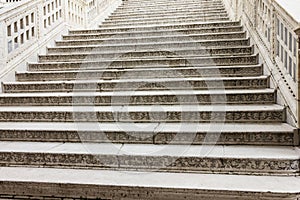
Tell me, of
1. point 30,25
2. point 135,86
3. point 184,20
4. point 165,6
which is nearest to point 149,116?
point 135,86

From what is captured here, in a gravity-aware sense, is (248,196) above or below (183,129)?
below

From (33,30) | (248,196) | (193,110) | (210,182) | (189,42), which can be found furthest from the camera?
(33,30)

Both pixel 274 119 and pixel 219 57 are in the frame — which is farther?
pixel 219 57

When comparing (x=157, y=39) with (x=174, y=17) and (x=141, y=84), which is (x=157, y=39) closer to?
(x=141, y=84)

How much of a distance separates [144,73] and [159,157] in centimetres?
151

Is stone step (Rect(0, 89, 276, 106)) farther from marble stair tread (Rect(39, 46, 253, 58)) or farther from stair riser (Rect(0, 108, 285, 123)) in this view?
marble stair tread (Rect(39, 46, 253, 58))

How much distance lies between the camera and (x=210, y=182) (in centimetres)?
207

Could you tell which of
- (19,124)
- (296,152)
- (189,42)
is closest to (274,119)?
(296,152)

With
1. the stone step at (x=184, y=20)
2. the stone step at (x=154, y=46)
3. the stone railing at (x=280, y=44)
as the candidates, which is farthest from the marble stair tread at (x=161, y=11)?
the stone railing at (x=280, y=44)

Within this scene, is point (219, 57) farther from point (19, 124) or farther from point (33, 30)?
point (33, 30)

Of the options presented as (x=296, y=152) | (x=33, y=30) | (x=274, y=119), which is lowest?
(x=296, y=152)

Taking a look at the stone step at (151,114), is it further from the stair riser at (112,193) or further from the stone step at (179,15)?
the stone step at (179,15)

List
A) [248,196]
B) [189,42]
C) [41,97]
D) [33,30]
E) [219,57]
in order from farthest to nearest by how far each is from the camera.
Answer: [33,30] → [189,42] → [219,57] → [41,97] → [248,196]

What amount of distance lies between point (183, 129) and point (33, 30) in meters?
2.98
